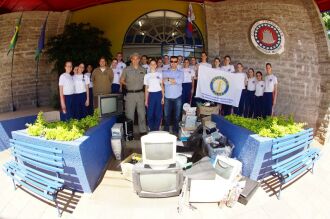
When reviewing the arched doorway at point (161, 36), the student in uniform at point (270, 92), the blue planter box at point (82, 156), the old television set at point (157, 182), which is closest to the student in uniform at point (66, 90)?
the blue planter box at point (82, 156)

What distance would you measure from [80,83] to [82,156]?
3358 mm

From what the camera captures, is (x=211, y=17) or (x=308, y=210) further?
(x=211, y=17)

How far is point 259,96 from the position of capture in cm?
831

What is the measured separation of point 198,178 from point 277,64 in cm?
622

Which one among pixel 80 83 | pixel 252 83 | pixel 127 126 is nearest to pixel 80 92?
pixel 80 83

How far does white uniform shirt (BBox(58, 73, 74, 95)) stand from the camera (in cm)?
674

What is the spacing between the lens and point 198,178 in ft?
13.7

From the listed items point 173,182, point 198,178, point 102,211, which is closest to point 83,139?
point 102,211

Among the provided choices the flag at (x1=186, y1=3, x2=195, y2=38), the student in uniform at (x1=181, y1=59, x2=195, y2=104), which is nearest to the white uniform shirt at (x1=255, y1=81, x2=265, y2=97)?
the student in uniform at (x1=181, y1=59, x2=195, y2=104)

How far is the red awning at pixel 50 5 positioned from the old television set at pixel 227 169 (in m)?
6.51

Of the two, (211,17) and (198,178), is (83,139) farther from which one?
(211,17)

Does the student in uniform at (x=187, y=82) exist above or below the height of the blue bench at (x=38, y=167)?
above

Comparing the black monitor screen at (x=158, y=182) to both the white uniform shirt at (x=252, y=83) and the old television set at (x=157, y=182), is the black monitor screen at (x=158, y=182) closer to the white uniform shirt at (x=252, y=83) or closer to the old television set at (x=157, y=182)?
the old television set at (x=157, y=182)

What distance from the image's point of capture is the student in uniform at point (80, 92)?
7086 millimetres
